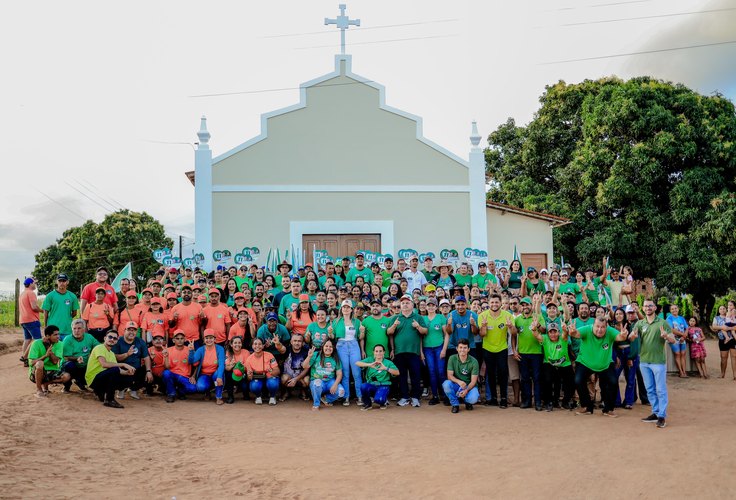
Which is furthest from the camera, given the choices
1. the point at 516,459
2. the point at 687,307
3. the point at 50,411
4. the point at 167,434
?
the point at 687,307

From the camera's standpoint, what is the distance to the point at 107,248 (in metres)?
33.8

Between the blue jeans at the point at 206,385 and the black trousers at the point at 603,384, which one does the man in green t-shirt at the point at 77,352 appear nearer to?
the blue jeans at the point at 206,385

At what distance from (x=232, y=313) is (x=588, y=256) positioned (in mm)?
15099

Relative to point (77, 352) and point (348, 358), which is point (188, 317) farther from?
point (348, 358)

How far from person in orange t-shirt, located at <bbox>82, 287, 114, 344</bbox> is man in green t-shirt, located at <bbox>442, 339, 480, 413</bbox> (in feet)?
18.8

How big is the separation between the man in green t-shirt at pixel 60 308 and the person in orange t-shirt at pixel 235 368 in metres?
2.86

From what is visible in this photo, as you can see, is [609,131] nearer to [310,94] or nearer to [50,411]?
[310,94]

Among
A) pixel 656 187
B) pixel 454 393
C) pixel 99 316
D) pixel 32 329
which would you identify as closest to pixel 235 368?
pixel 99 316

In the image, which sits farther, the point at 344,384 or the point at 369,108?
the point at 369,108

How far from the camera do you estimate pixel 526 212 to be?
18.6m

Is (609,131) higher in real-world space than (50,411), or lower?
higher

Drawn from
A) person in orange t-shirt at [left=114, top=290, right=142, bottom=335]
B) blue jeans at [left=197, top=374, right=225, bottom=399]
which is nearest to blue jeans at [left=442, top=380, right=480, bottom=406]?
blue jeans at [left=197, top=374, right=225, bottom=399]

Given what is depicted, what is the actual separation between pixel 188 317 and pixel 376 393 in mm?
3447

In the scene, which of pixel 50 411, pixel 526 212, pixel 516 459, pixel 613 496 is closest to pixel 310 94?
pixel 526 212
